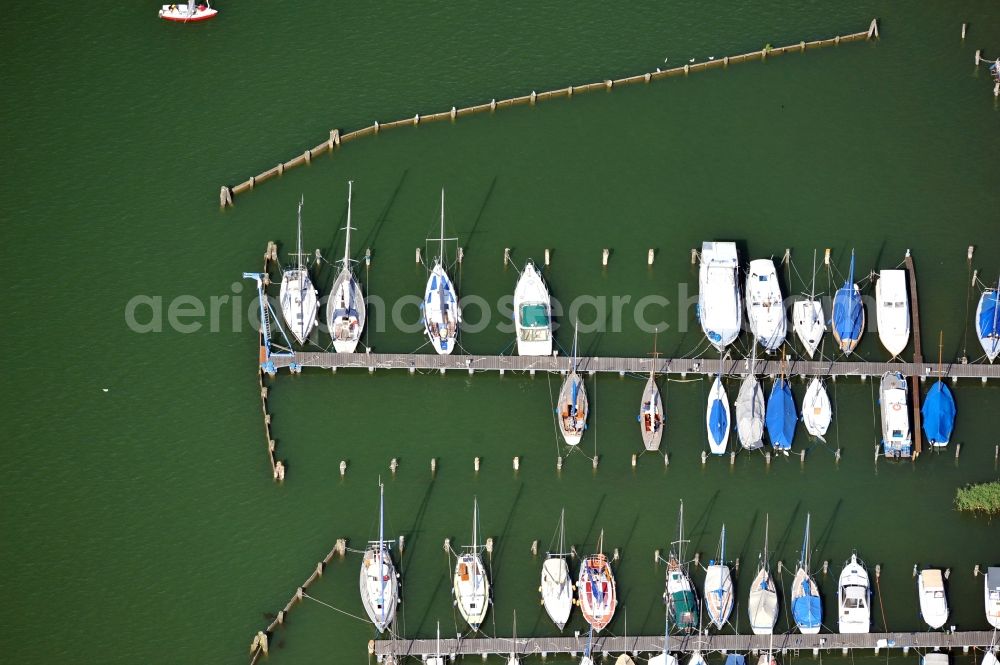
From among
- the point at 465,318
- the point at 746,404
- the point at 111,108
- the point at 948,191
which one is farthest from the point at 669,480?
the point at 111,108

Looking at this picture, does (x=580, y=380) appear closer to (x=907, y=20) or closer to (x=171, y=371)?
(x=171, y=371)

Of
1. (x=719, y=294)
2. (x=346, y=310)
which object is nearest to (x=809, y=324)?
(x=719, y=294)

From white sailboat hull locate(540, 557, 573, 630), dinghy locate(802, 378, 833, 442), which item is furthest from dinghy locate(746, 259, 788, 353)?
white sailboat hull locate(540, 557, 573, 630)

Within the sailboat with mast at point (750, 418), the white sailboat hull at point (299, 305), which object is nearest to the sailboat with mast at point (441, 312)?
the white sailboat hull at point (299, 305)

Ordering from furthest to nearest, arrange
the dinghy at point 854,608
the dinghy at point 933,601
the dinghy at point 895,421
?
the dinghy at point 895,421 < the dinghy at point 933,601 < the dinghy at point 854,608

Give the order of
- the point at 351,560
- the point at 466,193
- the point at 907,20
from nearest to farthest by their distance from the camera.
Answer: the point at 351,560 → the point at 466,193 → the point at 907,20

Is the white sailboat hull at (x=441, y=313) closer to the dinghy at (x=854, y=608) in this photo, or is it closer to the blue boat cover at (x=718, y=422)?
the blue boat cover at (x=718, y=422)

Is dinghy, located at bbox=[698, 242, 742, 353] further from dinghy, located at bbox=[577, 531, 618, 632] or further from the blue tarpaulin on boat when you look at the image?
dinghy, located at bbox=[577, 531, 618, 632]
